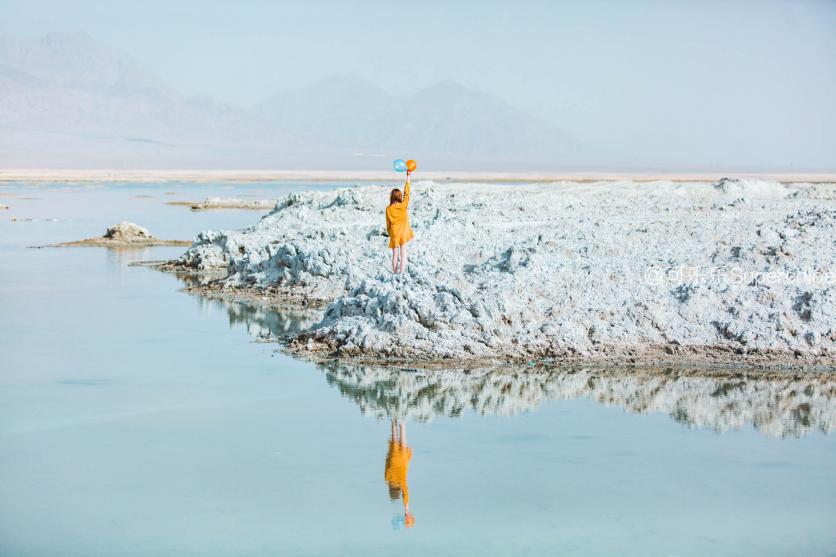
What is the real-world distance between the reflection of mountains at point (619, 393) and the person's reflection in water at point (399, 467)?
43 cm

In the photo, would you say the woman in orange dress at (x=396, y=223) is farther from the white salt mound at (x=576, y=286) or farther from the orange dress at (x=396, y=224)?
the white salt mound at (x=576, y=286)

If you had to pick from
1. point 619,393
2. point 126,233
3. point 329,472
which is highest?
point 126,233

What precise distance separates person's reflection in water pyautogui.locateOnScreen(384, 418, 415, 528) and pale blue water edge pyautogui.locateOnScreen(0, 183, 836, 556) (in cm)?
6

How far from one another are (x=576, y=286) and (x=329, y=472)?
4929 mm

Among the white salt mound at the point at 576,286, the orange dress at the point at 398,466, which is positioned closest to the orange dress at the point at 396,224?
the white salt mound at the point at 576,286

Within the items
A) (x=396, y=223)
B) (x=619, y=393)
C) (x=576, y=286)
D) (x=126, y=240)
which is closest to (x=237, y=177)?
(x=126, y=240)

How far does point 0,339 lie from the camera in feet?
36.4

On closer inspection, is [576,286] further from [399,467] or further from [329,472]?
[329,472]

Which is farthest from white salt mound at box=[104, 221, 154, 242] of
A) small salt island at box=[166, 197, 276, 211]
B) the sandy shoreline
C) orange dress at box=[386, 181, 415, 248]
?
the sandy shoreline

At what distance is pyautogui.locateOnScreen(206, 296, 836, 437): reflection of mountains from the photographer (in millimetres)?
8367

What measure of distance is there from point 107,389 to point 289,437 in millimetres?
2130

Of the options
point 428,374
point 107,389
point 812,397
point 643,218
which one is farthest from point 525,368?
point 643,218

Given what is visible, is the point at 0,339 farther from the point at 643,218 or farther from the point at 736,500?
the point at 643,218

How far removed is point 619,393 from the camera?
908 cm
